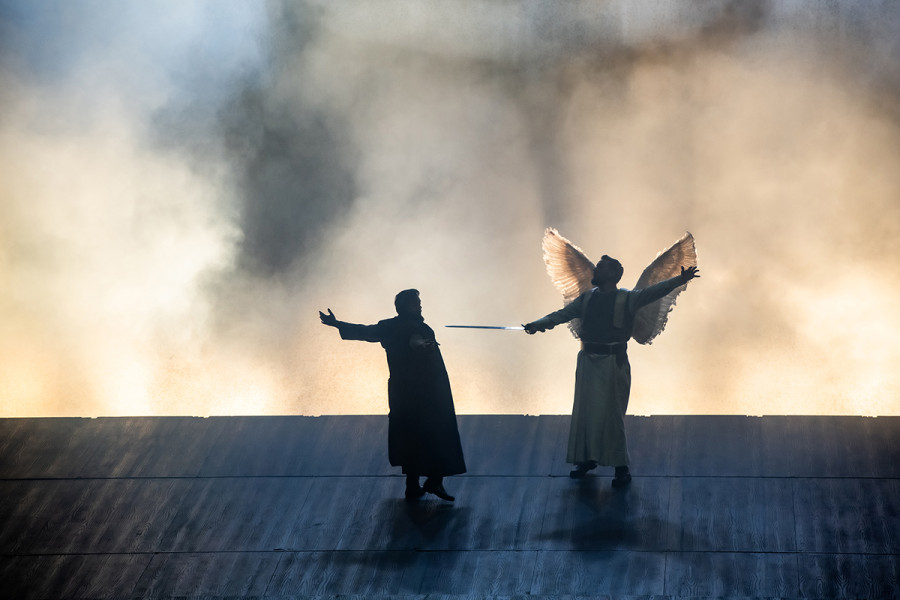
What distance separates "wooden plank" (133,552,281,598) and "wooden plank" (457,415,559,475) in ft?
4.64

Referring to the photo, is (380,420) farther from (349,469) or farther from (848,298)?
(848,298)

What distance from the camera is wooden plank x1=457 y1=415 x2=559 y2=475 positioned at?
6.39 m

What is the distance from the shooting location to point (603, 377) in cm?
618

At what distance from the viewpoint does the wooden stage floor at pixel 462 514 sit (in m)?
5.19

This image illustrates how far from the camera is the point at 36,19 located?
33.5 feet

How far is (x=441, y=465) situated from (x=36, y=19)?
6608 millimetres

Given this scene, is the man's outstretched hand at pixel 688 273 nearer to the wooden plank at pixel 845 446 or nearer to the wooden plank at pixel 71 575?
the wooden plank at pixel 845 446

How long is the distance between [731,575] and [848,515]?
84cm

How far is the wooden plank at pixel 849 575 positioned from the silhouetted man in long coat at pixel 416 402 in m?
1.92

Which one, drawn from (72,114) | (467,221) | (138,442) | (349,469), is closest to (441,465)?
(349,469)

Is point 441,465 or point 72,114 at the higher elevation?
point 72,114

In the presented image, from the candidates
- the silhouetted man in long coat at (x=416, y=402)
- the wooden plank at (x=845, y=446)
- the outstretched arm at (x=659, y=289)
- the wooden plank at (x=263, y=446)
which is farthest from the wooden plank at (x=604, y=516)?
the wooden plank at (x=263, y=446)

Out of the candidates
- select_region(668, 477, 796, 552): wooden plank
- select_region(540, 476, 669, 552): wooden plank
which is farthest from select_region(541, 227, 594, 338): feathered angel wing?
select_region(668, 477, 796, 552): wooden plank

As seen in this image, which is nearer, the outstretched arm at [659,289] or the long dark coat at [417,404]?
the outstretched arm at [659,289]
